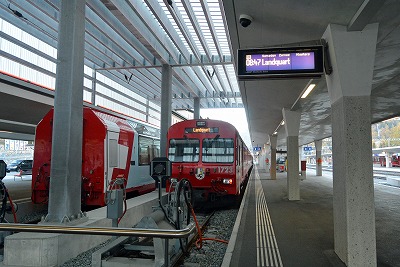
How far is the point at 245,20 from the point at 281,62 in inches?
40.2

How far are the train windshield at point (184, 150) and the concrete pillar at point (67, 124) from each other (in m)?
4.12

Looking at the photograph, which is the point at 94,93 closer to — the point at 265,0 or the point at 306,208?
the point at 306,208

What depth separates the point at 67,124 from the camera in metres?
6.87

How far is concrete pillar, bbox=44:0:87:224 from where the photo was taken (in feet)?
22.4

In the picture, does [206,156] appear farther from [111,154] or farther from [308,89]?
[308,89]

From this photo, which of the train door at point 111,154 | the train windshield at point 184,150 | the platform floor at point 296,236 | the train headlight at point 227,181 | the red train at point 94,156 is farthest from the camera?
the train windshield at point 184,150

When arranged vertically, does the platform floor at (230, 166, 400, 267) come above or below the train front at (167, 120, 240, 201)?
below

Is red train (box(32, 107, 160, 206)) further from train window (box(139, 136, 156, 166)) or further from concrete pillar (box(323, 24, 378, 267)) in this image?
concrete pillar (box(323, 24, 378, 267))

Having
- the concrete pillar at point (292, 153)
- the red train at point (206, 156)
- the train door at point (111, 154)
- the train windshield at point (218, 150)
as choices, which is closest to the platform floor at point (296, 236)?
the red train at point (206, 156)

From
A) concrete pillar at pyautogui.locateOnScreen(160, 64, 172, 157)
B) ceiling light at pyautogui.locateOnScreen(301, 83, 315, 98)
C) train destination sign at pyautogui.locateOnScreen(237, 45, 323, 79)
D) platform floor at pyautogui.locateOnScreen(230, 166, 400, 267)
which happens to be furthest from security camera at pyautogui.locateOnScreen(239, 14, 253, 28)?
concrete pillar at pyautogui.locateOnScreen(160, 64, 172, 157)

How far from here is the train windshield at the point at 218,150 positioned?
417 inches

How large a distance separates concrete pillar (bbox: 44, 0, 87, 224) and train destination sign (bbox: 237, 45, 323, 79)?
12.5 ft

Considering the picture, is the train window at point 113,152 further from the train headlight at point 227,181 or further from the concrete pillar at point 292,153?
the concrete pillar at point 292,153

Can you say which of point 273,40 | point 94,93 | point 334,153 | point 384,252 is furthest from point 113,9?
point 94,93
